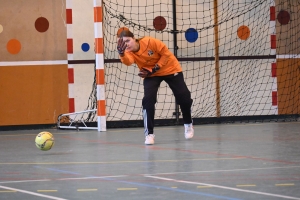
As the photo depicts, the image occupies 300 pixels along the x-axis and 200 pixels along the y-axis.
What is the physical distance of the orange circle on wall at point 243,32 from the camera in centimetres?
1197

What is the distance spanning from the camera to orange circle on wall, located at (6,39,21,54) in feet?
36.6

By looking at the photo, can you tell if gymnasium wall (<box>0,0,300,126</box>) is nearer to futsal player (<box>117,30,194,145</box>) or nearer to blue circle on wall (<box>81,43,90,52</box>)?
blue circle on wall (<box>81,43,90,52</box>)

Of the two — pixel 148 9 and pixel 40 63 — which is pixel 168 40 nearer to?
pixel 148 9

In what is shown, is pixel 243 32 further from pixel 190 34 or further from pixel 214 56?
pixel 190 34

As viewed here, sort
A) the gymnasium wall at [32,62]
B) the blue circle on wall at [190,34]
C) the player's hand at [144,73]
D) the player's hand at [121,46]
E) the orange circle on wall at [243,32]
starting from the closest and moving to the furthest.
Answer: the player's hand at [121,46]
the player's hand at [144,73]
the gymnasium wall at [32,62]
the blue circle on wall at [190,34]
the orange circle on wall at [243,32]

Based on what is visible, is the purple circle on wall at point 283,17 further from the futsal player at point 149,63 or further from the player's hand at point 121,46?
the player's hand at point 121,46

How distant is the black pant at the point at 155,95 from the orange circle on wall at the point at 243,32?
12.4ft

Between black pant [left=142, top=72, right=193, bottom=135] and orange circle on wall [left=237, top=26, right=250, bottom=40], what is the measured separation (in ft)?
12.4

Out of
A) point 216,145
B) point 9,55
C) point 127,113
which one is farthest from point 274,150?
point 9,55

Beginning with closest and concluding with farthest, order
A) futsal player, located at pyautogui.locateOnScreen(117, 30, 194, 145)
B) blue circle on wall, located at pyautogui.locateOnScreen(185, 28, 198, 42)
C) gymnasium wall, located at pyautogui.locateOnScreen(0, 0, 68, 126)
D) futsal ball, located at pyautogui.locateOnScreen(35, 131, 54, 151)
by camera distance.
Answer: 1. futsal ball, located at pyautogui.locateOnScreen(35, 131, 54, 151)
2. futsal player, located at pyautogui.locateOnScreen(117, 30, 194, 145)
3. gymnasium wall, located at pyautogui.locateOnScreen(0, 0, 68, 126)
4. blue circle on wall, located at pyautogui.locateOnScreen(185, 28, 198, 42)

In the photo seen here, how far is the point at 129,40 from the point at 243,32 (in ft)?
15.2

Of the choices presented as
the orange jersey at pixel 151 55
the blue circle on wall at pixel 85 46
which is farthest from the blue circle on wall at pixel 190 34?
the orange jersey at pixel 151 55

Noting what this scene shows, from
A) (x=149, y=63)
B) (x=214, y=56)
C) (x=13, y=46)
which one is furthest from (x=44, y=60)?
(x=149, y=63)

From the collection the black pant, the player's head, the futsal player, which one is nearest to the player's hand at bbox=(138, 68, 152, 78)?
the futsal player
